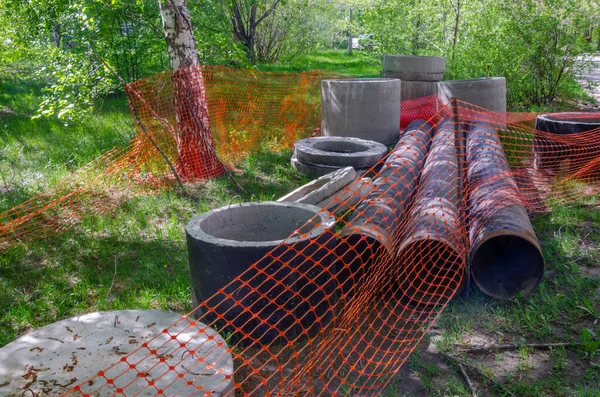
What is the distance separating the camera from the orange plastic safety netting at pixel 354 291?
9.49ft

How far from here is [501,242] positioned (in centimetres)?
451

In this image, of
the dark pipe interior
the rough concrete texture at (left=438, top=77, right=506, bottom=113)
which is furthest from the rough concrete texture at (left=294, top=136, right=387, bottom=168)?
the dark pipe interior

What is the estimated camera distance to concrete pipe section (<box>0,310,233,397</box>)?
8.54 feet

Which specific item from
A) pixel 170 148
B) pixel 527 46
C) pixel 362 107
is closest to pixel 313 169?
pixel 362 107

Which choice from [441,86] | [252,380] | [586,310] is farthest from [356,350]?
[441,86]

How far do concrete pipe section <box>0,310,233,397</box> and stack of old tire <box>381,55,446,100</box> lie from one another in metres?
8.87

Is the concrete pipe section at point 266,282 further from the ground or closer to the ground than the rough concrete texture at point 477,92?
closer to the ground

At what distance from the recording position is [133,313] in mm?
3283

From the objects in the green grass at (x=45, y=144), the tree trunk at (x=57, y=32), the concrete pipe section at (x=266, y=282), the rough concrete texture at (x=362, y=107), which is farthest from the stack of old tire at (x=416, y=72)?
the concrete pipe section at (x=266, y=282)

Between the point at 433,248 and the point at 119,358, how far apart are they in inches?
106

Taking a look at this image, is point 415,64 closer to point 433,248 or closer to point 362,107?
point 362,107

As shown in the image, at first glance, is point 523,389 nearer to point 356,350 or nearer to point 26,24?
point 356,350

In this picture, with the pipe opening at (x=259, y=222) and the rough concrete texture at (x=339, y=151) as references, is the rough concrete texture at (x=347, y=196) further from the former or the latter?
the rough concrete texture at (x=339, y=151)

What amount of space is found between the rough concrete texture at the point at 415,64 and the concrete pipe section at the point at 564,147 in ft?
12.9
